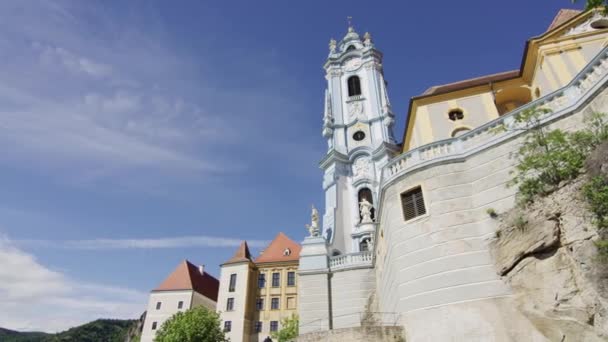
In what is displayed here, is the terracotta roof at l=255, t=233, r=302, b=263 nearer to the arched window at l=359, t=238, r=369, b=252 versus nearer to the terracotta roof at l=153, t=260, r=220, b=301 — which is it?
the terracotta roof at l=153, t=260, r=220, b=301

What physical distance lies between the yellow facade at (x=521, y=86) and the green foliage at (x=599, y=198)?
30.0 feet

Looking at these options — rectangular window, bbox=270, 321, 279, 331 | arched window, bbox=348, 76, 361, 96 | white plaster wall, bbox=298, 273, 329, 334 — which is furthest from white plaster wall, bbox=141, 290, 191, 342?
arched window, bbox=348, 76, 361, 96

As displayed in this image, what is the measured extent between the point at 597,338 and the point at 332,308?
1708 cm

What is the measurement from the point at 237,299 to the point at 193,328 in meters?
10.5

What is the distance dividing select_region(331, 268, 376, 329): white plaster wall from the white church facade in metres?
0.07

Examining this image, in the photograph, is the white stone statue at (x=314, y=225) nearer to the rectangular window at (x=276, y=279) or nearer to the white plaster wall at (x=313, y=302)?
the white plaster wall at (x=313, y=302)

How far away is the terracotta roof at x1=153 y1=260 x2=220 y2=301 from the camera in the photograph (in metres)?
44.0

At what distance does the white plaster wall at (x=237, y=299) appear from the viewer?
35438 mm

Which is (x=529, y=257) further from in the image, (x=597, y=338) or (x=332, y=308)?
(x=332, y=308)

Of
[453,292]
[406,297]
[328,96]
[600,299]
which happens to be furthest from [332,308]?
[328,96]

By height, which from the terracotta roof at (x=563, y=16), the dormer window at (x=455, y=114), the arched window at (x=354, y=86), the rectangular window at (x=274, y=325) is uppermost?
the arched window at (x=354, y=86)

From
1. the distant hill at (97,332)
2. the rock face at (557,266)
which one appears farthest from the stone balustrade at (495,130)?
Answer: the distant hill at (97,332)

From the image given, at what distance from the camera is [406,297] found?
12133 mm

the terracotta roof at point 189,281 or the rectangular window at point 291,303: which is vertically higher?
the terracotta roof at point 189,281
